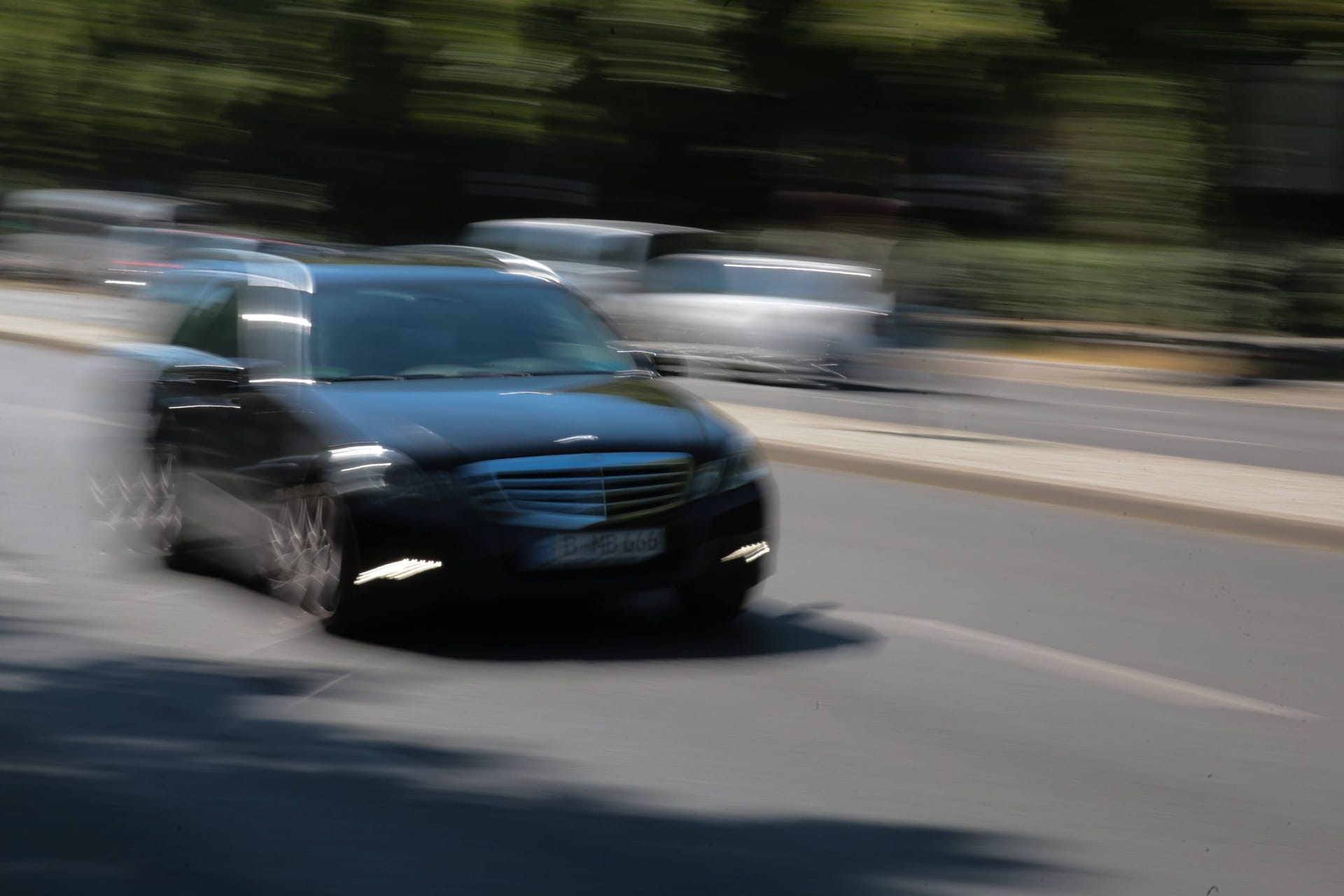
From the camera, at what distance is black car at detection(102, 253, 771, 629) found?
696 centimetres

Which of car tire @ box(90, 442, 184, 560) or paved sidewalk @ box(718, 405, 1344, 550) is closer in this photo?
car tire @ box(90, 442, 184, 560)

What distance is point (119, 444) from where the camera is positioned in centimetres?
945

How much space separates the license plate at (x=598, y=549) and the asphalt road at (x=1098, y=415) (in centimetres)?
837

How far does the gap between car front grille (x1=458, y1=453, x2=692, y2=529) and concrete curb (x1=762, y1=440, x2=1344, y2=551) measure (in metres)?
4.58

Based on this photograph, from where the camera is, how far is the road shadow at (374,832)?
456 centimetres

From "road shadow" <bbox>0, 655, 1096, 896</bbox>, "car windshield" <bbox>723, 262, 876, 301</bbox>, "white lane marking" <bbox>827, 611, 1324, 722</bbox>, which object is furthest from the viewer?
"car windshield" <bbox>723, 262, 876, 301</bbox>

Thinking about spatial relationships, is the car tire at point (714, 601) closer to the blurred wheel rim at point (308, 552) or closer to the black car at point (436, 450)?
the black car at point (436, 450)

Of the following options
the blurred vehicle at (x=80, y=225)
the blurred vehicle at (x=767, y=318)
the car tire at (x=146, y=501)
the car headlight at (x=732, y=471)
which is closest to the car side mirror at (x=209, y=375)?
the car tire at (x=146, y=501)

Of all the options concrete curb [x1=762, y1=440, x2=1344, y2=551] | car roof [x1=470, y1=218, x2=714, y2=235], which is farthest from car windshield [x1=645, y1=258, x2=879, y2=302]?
concrete curb [x1=762, y1=440, x2=1344, y2=551]

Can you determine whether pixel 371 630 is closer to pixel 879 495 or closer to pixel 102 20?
pixel 879 495

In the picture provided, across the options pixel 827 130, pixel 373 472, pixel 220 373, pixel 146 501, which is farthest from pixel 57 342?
pixel 827 130

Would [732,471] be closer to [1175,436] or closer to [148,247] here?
[1175,436]

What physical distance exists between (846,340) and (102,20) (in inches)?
1269

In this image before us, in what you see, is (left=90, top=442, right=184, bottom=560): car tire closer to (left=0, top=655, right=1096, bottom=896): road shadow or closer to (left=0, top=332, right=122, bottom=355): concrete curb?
(left=0, top=655, right=1096, bottom=896): road shadow
